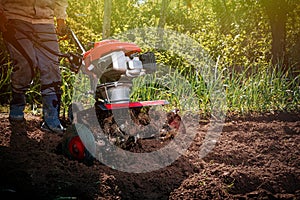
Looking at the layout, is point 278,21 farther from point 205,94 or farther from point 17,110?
point 17,110

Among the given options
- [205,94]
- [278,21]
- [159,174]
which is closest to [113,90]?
[159,174]

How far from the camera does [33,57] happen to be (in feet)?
9.85

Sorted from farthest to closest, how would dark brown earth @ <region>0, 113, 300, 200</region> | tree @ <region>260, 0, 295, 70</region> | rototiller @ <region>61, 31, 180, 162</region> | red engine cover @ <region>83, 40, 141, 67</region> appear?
tree @ <region>260, 0, 295, 70</region> < red engine cover @ <region>83, 40, 141, 67</region> < rototiller @ <region>61, 31, 180, 162</region> < dark brown earth @ <region>0, 113, 300, 200</region>

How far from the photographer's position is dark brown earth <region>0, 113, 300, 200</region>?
1968mm

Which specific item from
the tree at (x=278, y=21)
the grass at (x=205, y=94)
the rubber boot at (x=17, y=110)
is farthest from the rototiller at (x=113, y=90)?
the tree at (x=278, y=21)

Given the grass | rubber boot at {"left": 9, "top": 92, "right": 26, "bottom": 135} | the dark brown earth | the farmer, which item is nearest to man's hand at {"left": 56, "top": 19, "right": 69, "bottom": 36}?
the farmer

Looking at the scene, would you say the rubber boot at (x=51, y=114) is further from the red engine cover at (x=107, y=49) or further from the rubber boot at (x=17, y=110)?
the red engine cover at (x=107, y=49)

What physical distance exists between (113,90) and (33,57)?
0.94 meters

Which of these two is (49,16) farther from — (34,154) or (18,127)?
(34,154)

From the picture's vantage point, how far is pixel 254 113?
13.9ft

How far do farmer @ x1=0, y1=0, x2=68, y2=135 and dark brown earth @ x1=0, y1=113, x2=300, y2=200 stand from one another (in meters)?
0.14

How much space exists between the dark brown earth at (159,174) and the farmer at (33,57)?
0.46ft

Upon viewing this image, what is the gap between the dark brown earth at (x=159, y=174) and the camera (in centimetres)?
197

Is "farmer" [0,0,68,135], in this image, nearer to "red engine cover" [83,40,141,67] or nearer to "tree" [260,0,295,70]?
"red engine cover" [83,40,141,67]
